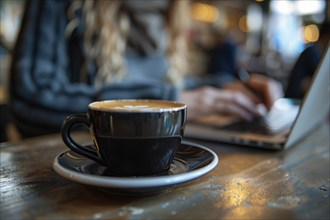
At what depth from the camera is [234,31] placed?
7.23 m

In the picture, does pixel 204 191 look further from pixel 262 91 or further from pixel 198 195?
pixel 262 91

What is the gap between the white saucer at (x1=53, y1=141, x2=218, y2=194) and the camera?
0.92 ft

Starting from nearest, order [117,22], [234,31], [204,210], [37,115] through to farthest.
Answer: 1. [204,210]
2. [37,115]
3. [117,22]
4. [234,31]

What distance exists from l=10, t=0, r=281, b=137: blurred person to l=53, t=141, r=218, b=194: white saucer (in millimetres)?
374

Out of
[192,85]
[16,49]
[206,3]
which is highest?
[206,3]

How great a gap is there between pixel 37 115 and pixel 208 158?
52 centimetres

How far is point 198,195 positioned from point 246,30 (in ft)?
24.1

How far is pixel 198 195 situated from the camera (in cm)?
33

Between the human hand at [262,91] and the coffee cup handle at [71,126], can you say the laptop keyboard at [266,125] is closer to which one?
the human hand at [262,91]

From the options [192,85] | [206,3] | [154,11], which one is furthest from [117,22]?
[206,3]

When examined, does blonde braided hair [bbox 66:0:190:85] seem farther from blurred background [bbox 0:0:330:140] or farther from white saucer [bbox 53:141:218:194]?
blurred background [bbox 0:0:330:140]

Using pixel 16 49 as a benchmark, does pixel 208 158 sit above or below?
below

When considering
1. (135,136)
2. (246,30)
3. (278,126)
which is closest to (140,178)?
(135,136)

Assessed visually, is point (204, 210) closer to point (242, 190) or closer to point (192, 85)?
point (242, 190)
